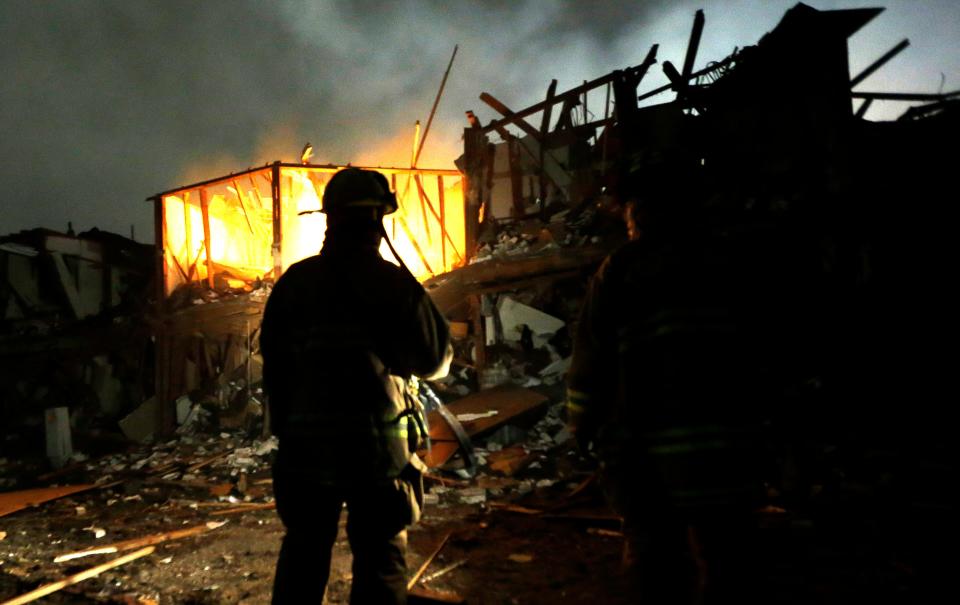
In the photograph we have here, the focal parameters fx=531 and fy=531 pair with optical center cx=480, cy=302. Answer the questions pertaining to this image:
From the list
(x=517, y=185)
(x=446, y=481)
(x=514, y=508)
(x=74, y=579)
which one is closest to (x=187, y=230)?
(x=517, y=185)

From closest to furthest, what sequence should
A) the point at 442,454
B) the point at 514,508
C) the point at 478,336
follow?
the point at 514,508 < the point at 442,454 < the point at 478,336

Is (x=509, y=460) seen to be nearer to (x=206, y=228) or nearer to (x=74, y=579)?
(x=74, y=579)

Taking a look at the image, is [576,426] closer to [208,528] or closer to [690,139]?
[208,528]

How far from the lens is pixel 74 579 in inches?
145

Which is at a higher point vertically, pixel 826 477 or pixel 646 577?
pixel 646 577

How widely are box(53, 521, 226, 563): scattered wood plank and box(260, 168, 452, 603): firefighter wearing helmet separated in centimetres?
356

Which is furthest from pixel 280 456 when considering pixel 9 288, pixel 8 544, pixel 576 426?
pixel 9 288

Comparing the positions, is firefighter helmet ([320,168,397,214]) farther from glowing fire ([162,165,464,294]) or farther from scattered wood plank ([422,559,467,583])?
glowing fire ([162,165,464,294])

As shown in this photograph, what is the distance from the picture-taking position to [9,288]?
42.3 ft

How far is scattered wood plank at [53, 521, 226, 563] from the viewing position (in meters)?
4.36

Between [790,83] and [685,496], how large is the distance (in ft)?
24.4

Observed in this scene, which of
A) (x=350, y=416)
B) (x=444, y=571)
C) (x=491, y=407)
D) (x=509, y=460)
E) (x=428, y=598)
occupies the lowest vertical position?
(x=509, y=460)

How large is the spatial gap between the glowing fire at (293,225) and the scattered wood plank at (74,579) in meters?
6.91

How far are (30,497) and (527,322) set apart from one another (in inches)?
287
